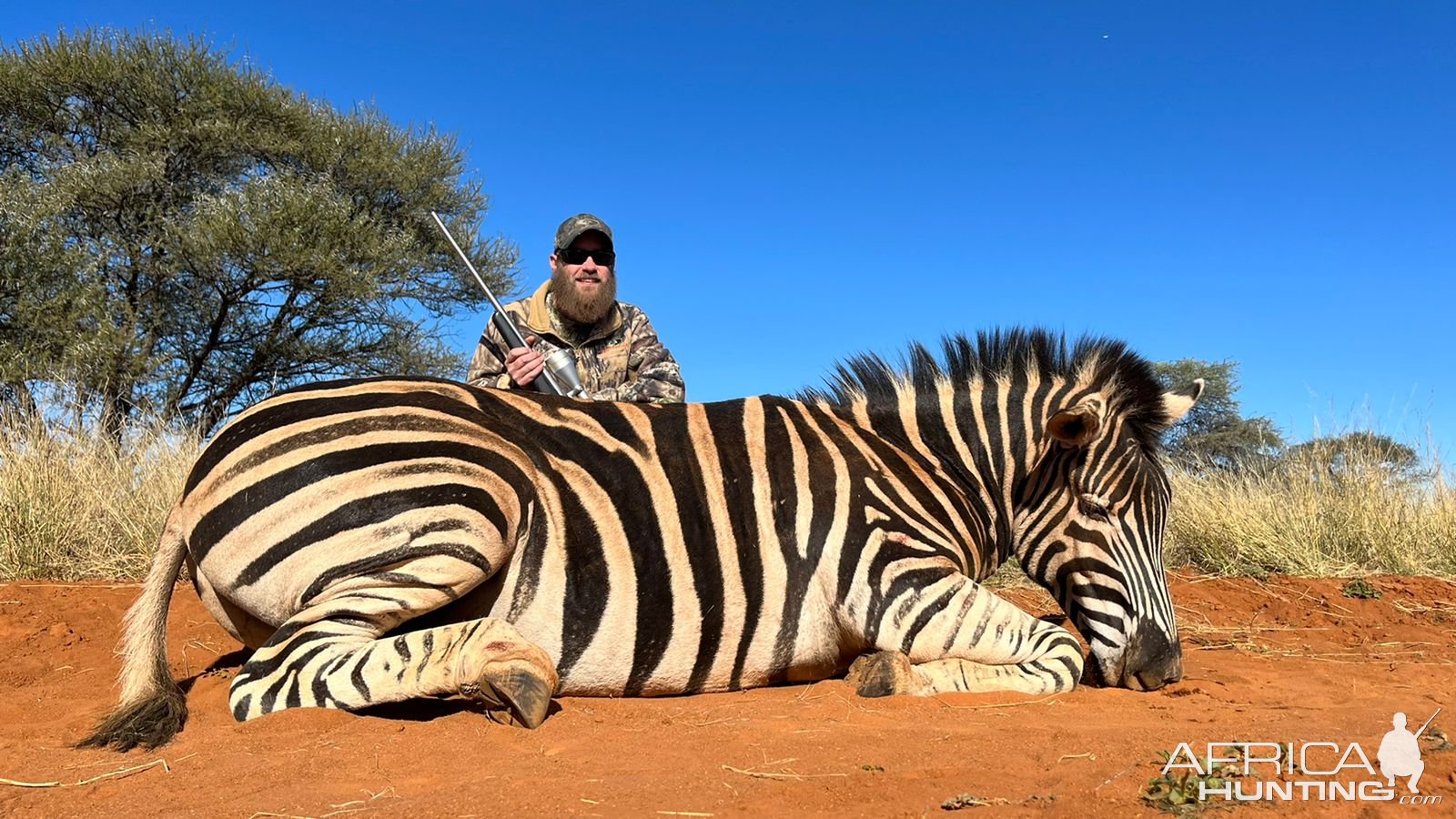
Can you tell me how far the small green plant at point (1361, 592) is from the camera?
6.32 meters

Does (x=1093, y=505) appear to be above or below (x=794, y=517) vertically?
above

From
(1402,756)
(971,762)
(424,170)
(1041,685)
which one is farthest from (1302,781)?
(424,170)

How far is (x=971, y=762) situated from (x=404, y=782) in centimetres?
141

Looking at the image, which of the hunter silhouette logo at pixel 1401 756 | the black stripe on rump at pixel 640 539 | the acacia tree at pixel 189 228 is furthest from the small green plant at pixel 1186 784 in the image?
the acacia tree at pixel 189 228

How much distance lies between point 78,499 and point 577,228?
419cm

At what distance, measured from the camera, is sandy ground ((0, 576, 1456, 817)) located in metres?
2.17

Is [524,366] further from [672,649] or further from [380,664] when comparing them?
[380,664]

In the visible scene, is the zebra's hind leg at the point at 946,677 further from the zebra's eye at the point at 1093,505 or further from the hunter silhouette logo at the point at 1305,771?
the hunter silhouette logo at the point at 1305,771

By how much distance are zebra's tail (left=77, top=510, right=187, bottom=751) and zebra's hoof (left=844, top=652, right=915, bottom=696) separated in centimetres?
231

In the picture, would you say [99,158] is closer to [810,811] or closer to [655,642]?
[655,642]

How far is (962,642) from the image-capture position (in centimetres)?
368

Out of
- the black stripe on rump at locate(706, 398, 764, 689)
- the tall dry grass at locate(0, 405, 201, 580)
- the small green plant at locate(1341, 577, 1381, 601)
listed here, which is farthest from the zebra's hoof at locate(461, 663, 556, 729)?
the small green plant at locate(1341, 577, 1381, 601)

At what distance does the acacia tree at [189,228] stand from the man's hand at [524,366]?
9075 millimetres

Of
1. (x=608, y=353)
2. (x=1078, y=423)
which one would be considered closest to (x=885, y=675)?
(x=1078, y=423)
